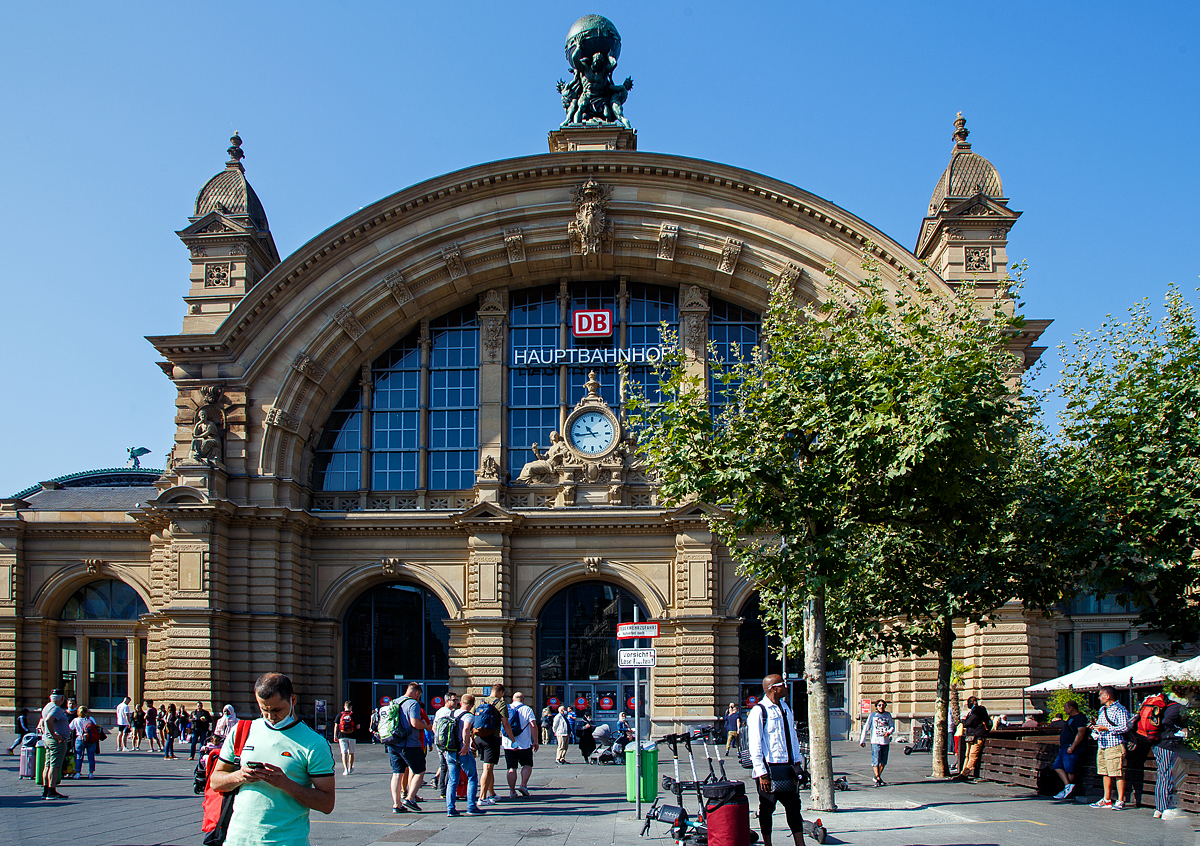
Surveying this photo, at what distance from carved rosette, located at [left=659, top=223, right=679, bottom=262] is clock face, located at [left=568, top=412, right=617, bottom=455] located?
20.2 ft

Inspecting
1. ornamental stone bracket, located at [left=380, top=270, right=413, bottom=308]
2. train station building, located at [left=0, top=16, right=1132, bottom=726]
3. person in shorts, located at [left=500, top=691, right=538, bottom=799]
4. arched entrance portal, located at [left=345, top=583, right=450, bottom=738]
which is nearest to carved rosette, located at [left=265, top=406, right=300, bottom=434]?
train station building, located at [left=0, top=16, right=1132, bottom=726]

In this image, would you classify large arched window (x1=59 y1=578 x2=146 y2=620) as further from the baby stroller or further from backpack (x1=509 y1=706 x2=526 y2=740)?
the baby stroller

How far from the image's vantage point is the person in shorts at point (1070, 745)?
20.0 meters

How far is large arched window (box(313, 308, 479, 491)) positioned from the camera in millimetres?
41250

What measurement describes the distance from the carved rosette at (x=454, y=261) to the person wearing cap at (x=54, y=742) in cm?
2190

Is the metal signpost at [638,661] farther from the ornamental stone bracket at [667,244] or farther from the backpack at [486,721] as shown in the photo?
the ornamental stone bracket at [667,244]

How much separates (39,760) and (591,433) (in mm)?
22443

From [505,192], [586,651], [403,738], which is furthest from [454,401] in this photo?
[403,738]

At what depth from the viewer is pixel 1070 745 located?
2016 cm

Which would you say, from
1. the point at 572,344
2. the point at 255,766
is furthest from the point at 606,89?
the point at 255,766

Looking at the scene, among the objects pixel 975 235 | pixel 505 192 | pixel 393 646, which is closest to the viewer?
pixel 975 235

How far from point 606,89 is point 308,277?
13.8 m

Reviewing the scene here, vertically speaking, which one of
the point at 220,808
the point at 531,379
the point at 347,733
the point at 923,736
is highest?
the point at 531,379

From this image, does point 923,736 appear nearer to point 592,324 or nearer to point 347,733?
point 592,324
